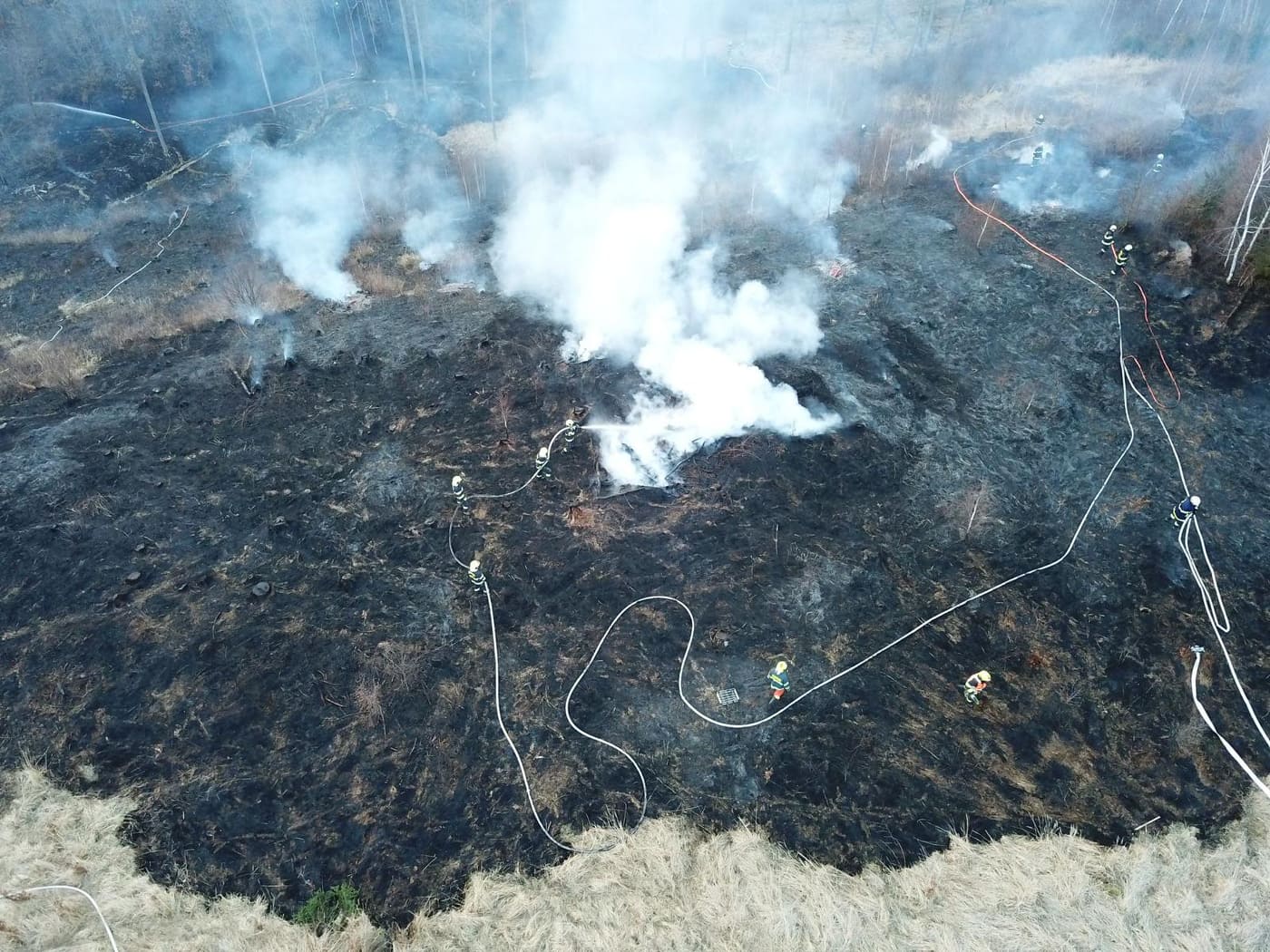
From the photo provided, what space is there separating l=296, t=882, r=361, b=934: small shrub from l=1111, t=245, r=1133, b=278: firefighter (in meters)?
21.2

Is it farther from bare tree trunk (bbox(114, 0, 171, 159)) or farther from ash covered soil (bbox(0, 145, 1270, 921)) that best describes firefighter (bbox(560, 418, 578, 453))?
bare tree trunk (bbox(114, 0, 171, 159))

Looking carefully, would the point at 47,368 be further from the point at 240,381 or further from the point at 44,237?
the point at 44,237

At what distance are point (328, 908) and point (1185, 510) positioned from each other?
14.3 metres

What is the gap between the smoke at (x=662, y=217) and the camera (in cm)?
1457

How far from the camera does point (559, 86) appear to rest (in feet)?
105

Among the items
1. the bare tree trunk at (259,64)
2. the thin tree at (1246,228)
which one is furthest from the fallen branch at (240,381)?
the thin tree at (1246,228)

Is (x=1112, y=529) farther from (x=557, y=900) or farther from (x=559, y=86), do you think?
(x=559, y=86)

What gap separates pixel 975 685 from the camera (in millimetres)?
10375

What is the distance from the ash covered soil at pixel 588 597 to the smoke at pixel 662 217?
2.76 feet

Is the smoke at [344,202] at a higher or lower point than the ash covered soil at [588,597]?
higher

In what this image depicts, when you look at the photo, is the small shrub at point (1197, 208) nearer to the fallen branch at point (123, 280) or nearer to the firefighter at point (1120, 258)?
the firefighter at point (1120, 258)

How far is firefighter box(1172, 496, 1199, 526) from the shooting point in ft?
40.5

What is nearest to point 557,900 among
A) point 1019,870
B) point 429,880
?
point 429,880

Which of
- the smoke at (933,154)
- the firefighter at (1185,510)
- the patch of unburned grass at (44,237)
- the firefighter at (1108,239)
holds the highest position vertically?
the smoke at (933,154)
